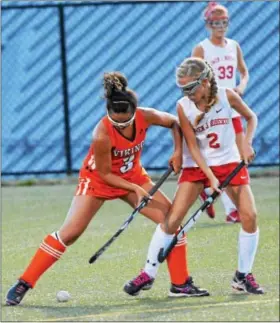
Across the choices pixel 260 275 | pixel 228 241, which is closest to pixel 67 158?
pixel 228 241

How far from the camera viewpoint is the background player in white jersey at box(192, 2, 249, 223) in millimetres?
10383

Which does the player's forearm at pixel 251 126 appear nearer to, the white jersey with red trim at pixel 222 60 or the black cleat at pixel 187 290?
the black cleat at pixel 187 290

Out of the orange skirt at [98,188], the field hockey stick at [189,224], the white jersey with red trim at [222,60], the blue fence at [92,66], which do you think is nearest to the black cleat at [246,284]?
the field hockey stick at [189,224]

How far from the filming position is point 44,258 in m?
7.49

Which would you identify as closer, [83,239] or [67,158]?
[83,239]

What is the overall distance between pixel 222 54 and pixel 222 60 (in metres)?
0.05

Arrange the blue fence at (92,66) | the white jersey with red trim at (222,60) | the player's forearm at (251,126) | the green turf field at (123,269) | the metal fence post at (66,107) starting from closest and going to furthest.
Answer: the green turf field at (123,269) < the player's forearm at (251,126) < the white jersey with red trim at (222,60) < the blue fence at (92,66) < the metal fence post at (66,107)

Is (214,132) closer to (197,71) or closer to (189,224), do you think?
(197,71)

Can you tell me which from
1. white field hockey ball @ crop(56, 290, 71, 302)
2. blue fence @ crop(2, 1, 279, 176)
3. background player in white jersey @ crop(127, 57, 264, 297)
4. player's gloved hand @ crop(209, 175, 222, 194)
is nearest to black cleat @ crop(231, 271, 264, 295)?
background player in white jersey @ crop(127, 57, 264, 297)

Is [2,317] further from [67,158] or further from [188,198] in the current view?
[67,158]

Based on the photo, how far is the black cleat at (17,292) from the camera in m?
7.41

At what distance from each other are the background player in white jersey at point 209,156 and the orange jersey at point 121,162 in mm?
257

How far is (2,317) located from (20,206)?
5.05m

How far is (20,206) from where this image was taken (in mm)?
12078
